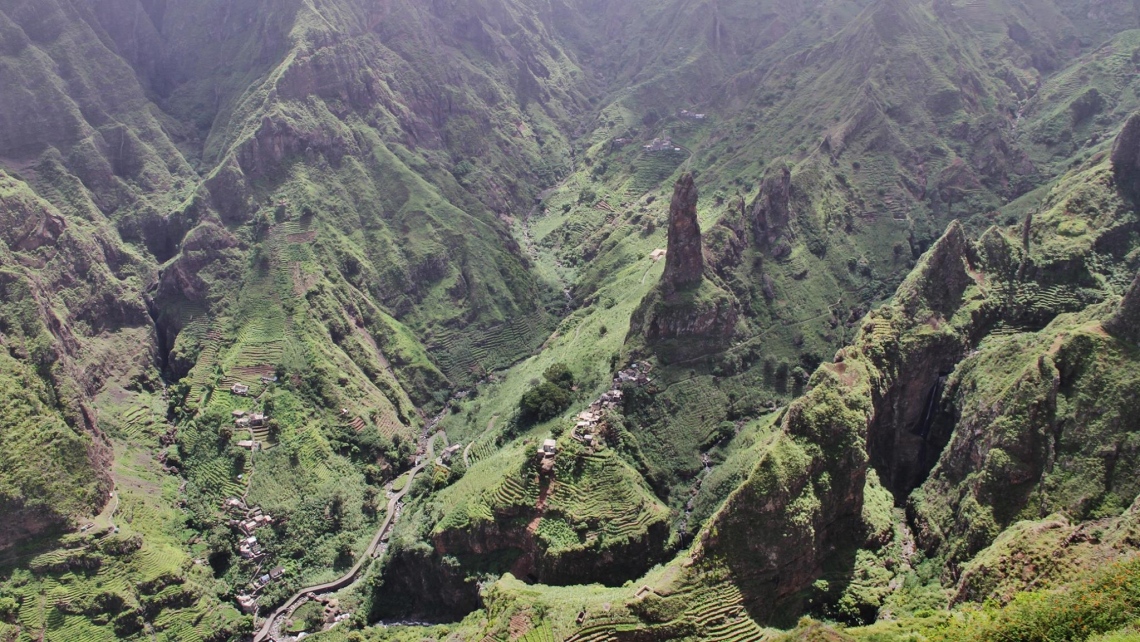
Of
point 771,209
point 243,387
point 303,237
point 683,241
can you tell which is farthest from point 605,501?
point 303,237

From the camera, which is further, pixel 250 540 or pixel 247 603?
pixel 250 540

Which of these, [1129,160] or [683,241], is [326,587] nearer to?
[683,241]

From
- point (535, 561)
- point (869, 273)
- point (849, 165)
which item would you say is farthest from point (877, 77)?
point (535, 561)

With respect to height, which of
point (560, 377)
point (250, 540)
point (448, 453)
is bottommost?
point (250, 540)

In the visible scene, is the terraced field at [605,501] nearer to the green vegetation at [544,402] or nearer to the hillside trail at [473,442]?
the green vegetation at [544,402]

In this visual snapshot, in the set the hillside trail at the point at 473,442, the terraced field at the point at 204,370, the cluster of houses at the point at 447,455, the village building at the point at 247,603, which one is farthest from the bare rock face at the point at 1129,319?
the terraced field at the point at 204,370

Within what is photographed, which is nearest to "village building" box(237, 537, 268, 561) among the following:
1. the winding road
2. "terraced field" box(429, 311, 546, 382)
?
the winding road
